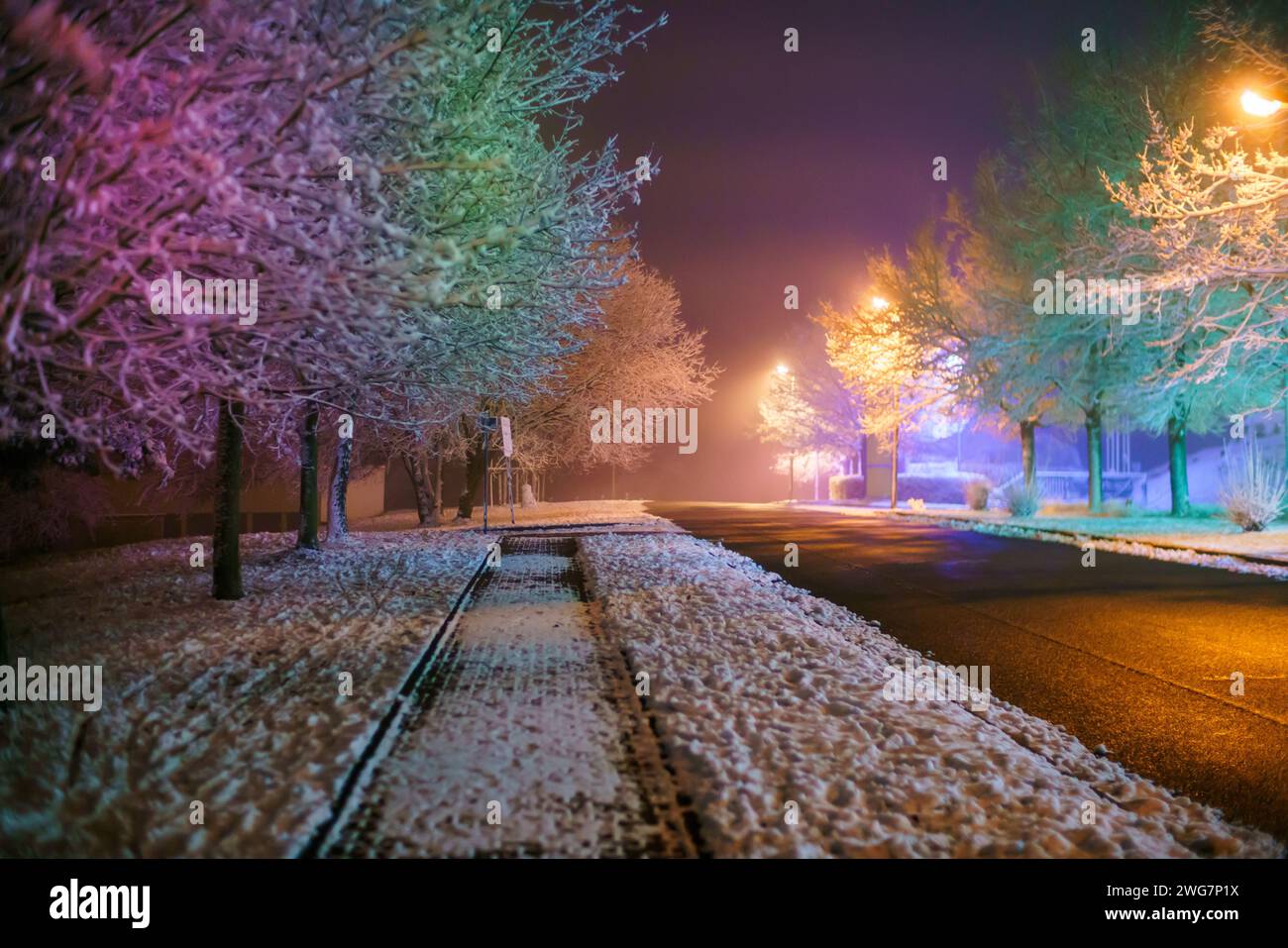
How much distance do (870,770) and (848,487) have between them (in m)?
43.8

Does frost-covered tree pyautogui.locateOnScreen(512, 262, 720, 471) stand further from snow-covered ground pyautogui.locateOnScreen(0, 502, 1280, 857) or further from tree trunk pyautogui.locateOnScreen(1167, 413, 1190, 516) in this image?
snow-covered ground pyautogui.locateOnScreen(0, 502, 1280, 857)

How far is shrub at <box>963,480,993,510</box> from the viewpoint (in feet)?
92.4

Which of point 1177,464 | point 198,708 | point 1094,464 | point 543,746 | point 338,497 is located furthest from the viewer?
point 1094,464

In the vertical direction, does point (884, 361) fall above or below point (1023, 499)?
above

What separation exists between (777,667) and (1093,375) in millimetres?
21112

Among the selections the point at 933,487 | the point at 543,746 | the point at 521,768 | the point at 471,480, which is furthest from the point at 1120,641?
the point at 933,487

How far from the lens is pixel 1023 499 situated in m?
24.1

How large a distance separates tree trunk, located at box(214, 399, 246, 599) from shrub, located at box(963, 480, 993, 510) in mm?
23924

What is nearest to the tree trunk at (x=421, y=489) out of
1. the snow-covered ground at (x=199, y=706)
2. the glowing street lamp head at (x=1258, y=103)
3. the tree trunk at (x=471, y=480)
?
the tree trunk at (x=471, y=480)

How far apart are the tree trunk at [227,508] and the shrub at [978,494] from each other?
23.9 m

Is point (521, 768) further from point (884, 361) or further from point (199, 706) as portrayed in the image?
point (884, 361)

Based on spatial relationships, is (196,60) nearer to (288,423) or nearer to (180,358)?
(180,358)

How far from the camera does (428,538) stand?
60.0ft

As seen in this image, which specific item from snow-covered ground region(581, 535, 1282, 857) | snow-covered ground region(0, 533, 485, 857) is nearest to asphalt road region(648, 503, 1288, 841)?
snow-covered ground region(581, 535, 1282, 857)
